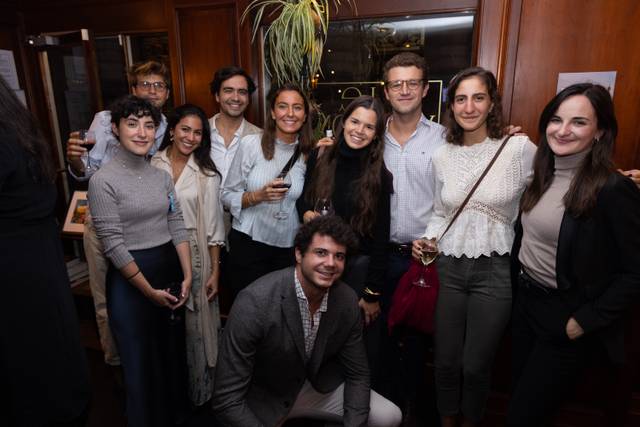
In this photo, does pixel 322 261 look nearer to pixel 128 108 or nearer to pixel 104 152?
pixel 128 108

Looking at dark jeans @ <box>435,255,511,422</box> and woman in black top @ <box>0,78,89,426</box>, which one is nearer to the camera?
woman in black top @ <box>0,78,89,426</box>

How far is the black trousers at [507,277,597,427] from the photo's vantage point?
1.67 m

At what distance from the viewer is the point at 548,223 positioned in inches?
65.9

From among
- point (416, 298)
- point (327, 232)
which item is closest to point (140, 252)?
point (327, 232)

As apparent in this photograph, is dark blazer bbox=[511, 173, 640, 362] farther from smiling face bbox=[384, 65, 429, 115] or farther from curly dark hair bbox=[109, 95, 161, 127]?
curly dark hair bbox=[109, 95, 161, 127]

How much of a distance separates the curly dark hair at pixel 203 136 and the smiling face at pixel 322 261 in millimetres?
1029

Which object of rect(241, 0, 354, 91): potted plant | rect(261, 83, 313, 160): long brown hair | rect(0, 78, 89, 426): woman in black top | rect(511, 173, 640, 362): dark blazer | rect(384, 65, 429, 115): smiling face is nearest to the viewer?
rect(0, 78, 89, 426): woman in black top

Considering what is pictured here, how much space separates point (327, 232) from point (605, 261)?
107 cm

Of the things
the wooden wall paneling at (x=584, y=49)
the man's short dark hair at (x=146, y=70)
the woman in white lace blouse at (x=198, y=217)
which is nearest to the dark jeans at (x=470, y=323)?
the wooden wall paneling at (x=584, y=49)

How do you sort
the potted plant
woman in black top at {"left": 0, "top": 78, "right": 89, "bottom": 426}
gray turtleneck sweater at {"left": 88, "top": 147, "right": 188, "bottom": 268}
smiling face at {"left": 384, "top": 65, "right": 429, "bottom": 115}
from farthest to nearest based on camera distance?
the potted plant, smiling face at {"left": 384, "top": 65, "right": 429, "bottom": 115}, gray turtleneck sweater at {"left": 88, "top": 147, "right": 188, "bottom": 268}, woman in black top at {"left": 0, "top": 78, "right": 89, "bottom": 426}

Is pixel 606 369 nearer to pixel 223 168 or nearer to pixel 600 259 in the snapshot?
pixel 600 259

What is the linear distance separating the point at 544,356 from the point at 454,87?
1269 millimetres

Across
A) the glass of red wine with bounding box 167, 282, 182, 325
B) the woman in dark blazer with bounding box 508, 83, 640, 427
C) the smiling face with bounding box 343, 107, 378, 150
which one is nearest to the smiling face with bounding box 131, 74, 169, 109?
the glass of red wine with bounding box 167, 282, 182, 325

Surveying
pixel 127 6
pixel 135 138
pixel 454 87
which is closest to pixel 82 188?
pixel 127 6
